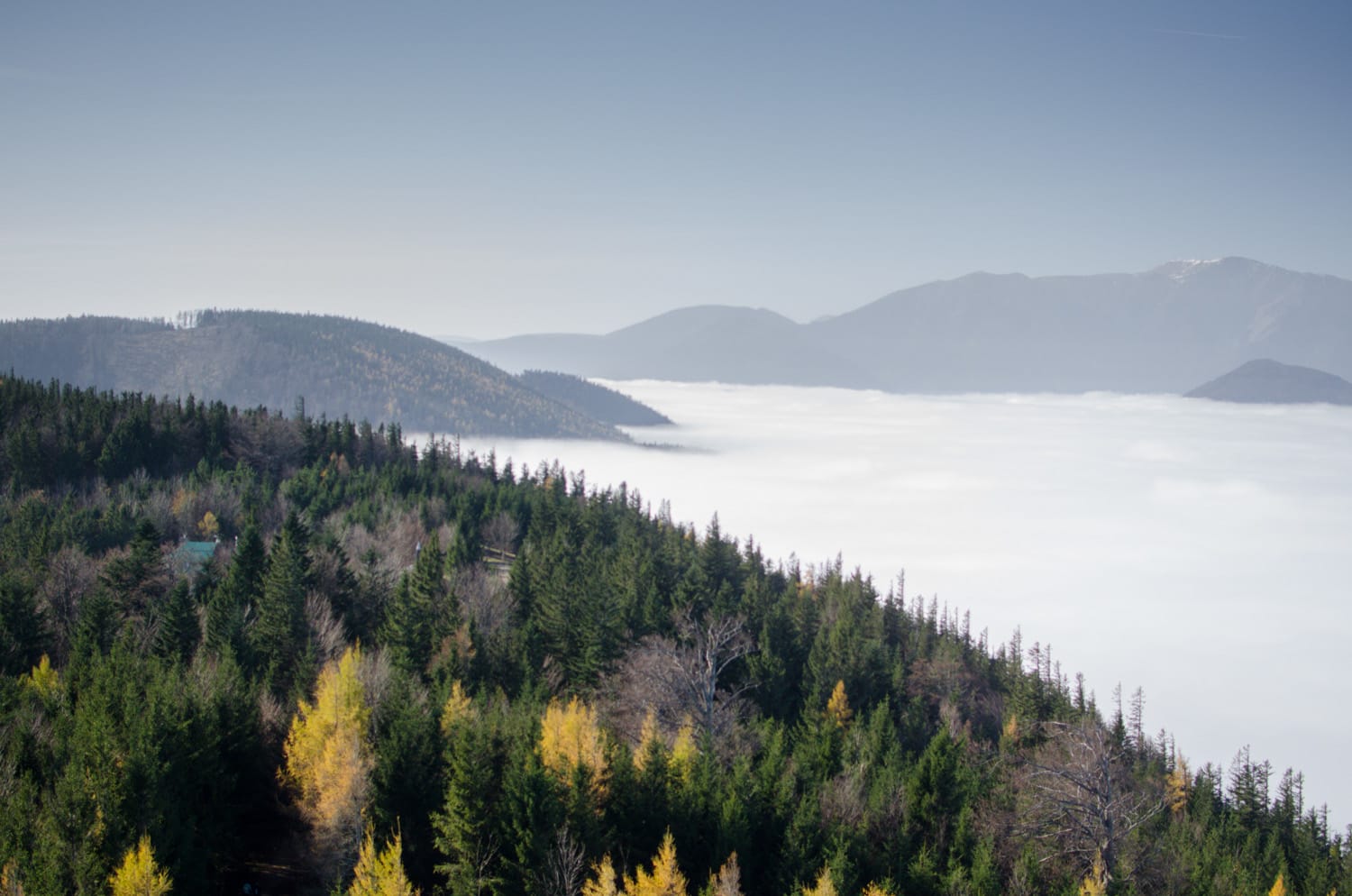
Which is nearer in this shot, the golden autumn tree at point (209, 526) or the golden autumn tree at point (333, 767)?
the golden autumn tree at point (333, 767)

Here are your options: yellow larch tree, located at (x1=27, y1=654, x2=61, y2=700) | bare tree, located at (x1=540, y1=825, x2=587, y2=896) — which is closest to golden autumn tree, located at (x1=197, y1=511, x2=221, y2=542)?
yellow larch tree, located at (x1=27, y1=654, x2=61, y2=700)

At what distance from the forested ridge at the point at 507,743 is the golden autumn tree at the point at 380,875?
11cm

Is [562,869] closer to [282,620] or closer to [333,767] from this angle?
[333,767]

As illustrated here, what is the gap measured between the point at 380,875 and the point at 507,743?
860 cm

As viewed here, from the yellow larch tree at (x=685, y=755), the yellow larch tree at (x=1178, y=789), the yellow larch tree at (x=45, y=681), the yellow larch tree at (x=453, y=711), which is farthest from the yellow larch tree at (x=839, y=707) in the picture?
the yellow larch tree at (x=45, y=681)

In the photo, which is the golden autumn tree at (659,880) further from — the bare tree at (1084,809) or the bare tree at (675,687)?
the bare tree at (675,687)

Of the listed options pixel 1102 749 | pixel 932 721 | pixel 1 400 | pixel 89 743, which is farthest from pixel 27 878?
pixel 1 400

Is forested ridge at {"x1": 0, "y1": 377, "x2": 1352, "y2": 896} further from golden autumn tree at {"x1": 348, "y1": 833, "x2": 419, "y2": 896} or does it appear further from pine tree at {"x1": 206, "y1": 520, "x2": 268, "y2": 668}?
pine tree at {"x1": 206, "y1": 520, "x2": 268, "y2": 668}

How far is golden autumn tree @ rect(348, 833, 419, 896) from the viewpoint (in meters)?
27.7

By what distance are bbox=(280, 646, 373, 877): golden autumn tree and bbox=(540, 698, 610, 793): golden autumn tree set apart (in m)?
6.50

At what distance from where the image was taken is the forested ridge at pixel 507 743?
101ft

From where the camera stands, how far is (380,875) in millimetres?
28109

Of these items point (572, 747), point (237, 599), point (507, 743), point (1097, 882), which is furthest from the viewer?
point (237, 599)

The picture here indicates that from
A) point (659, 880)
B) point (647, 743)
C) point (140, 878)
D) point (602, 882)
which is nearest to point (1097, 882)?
point (659, 880)
